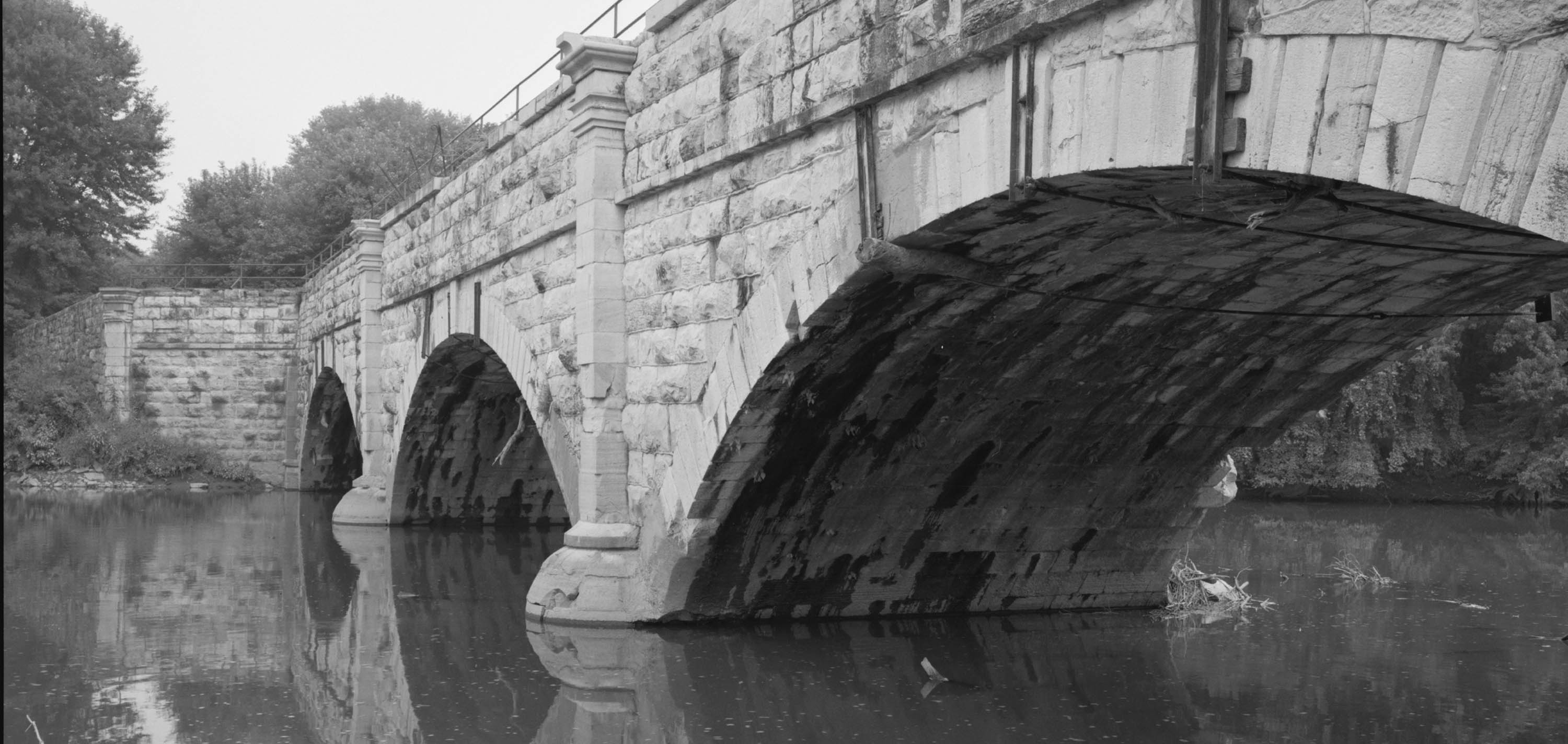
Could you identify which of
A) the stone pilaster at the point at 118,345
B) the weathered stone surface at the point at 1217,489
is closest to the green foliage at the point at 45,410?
the stone pilaster at the point at 118,345

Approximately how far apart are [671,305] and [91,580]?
663cm

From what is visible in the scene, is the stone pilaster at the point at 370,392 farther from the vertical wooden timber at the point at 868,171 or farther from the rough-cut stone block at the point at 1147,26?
the rough-cut stone block at the point at 1147,26

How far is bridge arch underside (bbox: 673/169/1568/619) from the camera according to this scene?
600 cm

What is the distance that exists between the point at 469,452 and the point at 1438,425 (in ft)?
52.9

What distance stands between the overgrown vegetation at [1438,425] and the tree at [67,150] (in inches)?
938

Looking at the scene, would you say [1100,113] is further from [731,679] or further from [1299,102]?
[731,679]

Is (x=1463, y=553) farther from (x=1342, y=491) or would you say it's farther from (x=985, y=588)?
(x=1342, y=491)

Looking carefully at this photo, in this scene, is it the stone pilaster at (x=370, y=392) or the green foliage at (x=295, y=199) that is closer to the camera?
the stone pilaster at (x=370, y=392)

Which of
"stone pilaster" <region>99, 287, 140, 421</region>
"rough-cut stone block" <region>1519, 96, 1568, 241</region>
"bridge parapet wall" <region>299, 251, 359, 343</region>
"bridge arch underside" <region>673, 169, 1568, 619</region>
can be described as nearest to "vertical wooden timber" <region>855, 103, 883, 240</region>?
"bridge arch underside" <region>673, 169, 1568, 619</region>

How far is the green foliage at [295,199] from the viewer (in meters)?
35.5

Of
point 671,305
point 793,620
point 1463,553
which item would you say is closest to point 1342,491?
point 1463,553

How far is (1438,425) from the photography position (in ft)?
77.8

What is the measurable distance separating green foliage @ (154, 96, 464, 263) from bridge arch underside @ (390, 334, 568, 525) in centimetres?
1607

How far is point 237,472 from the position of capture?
26500 mm
